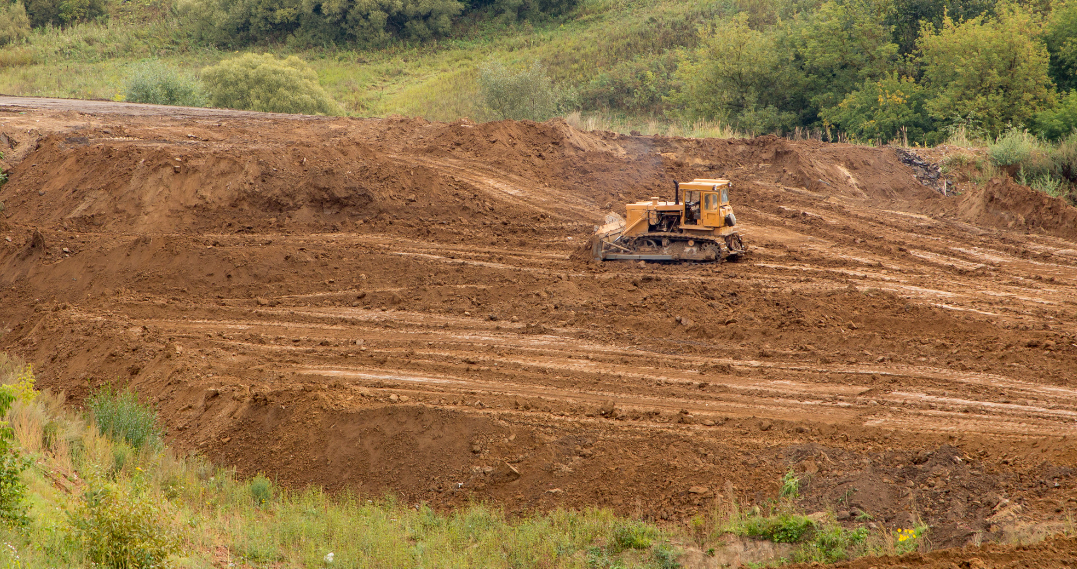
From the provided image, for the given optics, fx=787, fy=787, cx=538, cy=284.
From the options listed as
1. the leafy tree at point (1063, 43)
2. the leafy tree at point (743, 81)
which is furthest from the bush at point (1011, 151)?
the leafy tree at point (743, 81)

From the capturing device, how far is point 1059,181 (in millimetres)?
20578

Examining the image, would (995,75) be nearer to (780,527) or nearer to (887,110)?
(887,110)

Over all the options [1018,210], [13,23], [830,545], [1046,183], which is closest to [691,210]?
[1018,210]

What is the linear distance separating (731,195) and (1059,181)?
8659 mm

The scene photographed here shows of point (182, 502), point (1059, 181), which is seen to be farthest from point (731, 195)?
point (182, 502)

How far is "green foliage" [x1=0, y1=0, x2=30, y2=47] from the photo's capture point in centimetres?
4347

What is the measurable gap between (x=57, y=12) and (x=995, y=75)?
161 ft

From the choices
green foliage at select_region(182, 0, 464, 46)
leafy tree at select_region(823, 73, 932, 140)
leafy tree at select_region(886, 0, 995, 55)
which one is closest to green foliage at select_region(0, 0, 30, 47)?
green foliage at select_region(182, 0, 464, 46)

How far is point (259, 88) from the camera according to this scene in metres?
29.8

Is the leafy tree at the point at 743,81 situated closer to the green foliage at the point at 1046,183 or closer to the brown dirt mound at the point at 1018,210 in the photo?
the green foliage at the point at 1046,183

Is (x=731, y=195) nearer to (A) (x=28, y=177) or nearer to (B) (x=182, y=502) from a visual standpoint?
(B) (x=182, y=502)

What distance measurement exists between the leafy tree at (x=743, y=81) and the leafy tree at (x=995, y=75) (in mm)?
6174

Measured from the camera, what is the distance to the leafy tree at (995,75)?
81.1ft

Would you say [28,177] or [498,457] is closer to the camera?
[498,457]
